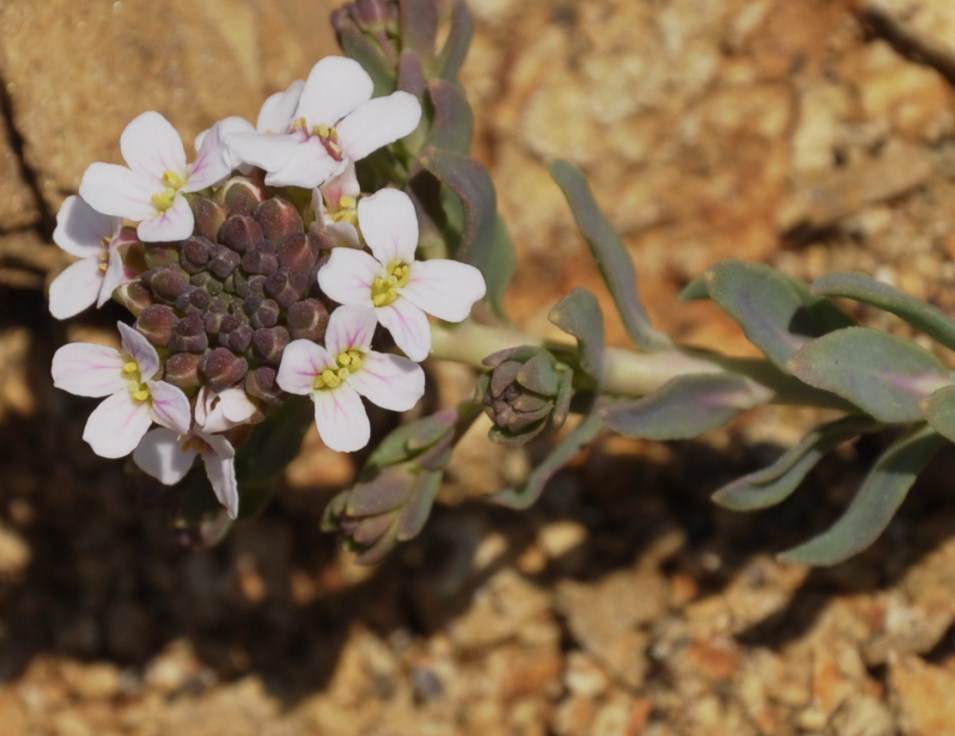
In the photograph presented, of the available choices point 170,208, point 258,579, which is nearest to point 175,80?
point 170,208

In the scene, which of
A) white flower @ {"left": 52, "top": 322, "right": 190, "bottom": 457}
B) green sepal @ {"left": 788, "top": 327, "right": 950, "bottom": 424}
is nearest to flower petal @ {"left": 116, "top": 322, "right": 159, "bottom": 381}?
white flower @ {"left": 52, "top": 322, "right": 190, "bottom": 457}

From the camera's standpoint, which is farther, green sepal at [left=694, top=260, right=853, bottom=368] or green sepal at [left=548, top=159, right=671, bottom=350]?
green sepal at [left=548, top=159, right=671, bottom=350]

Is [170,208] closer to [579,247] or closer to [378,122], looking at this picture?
[378,122]

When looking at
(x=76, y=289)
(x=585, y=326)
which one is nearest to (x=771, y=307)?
(x=585, y=326)

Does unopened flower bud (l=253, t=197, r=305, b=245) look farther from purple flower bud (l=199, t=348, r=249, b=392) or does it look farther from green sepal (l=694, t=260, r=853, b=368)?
green sepal (l=694, t=260, r=853, b=368)

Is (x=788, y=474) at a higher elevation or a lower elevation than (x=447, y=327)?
lower

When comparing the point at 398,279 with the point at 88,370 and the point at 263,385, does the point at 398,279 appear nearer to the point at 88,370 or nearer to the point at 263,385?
the point at 263,385
